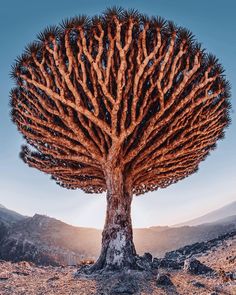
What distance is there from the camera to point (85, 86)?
670cm

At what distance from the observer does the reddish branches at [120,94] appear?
6633 mm

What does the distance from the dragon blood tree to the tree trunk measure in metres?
0.02

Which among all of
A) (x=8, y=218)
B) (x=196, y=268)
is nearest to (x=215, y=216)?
(x=8, y=218)

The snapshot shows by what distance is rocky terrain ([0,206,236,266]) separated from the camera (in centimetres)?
1805

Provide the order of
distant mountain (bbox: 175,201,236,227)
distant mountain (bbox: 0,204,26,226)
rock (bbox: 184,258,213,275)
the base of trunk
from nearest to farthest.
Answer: the base of trunk
rock (bbox: 184,258,213,275)
distant mountain (bbox: 0,204,26,226)
distant mountain (bbox: 175,201,236,227)

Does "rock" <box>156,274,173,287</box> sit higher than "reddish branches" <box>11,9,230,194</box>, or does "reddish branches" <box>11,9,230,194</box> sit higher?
"reddish branches" <box>11,9,230,194</box>

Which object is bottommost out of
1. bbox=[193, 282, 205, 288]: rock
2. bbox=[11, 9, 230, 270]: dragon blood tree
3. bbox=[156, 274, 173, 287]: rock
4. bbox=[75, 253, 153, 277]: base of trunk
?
bbox=[193, 282, 205, 288]: rock

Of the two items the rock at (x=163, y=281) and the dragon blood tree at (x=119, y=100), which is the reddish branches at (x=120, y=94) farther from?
the rock at (x=163, y=281)

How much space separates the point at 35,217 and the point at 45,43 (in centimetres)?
2298

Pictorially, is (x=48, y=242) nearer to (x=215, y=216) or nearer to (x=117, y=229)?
(x=117, y=229)

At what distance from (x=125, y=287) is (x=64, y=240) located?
2036 centimetres

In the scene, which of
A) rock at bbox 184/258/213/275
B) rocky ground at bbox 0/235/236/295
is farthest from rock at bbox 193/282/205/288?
rock at bbox 184/258/213/275

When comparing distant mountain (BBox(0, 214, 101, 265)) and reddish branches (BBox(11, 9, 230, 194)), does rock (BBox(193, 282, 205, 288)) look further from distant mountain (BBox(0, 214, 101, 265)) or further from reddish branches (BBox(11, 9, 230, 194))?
distant mountain (BBox(0, 214, 101, 265))

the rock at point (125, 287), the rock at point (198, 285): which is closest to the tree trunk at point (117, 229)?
the rock at point (125, 287)
